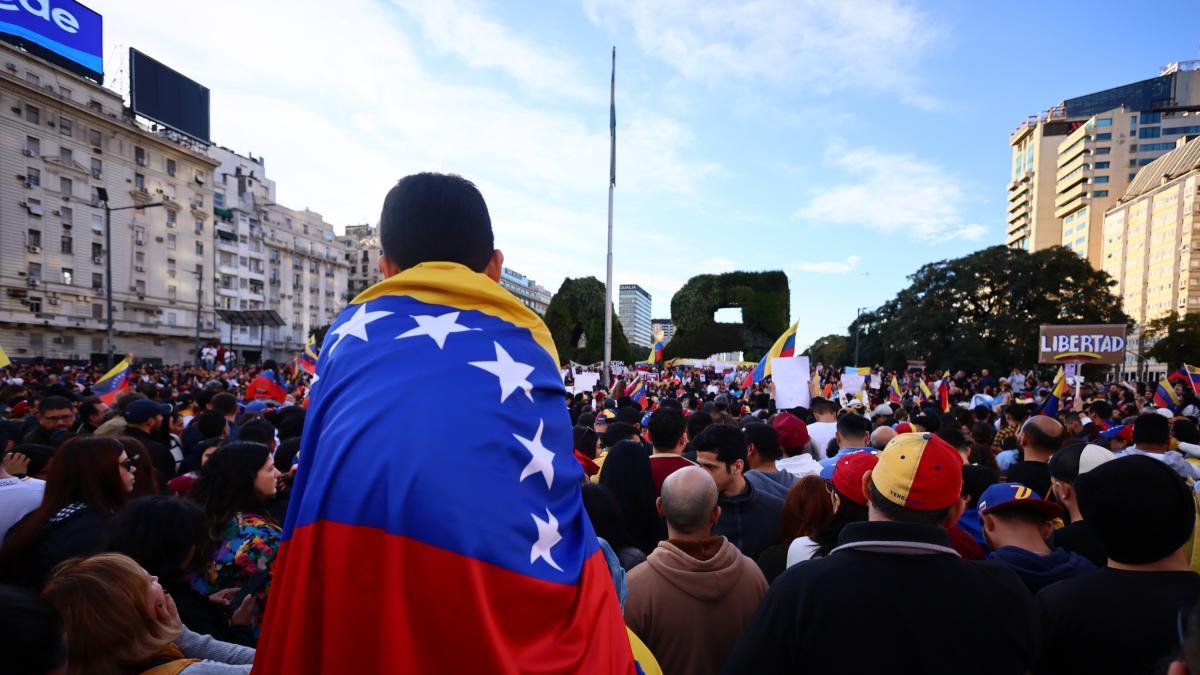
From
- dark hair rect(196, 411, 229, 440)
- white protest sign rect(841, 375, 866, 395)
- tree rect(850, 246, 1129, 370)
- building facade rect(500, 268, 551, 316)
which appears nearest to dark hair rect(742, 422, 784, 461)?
dark hair rect(196, 411, 229, 440)

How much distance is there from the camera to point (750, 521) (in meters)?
3.81

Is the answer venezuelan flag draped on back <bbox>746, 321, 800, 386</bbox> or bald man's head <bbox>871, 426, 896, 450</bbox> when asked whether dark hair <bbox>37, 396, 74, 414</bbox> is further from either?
venezuelan flag draped on back <bbox>746, 321, 800, 386</bbox>

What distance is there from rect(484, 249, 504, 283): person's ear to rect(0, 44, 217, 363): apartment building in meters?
47.4

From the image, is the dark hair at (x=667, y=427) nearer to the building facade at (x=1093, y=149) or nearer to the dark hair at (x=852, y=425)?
the dark hair at (x=852, y=425)

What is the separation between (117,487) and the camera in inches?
135

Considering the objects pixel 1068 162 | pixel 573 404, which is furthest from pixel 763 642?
pixel 1068 162

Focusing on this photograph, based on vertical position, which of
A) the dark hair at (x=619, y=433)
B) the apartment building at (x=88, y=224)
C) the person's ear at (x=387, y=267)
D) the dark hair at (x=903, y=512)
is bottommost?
the dark hair at (x=619, y=433)

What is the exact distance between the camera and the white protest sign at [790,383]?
33.5 ft

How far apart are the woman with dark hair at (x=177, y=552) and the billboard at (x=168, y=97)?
66.4m

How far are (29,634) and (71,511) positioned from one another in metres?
2.40

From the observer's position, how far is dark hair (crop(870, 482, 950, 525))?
2133 mm

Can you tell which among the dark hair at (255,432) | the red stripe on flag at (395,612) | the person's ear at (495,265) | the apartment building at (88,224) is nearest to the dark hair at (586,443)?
the dark hair at (255,432)

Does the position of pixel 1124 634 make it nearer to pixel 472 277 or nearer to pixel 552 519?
pixel 552 519

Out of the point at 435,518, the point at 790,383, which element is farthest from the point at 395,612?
the point at 790,383
